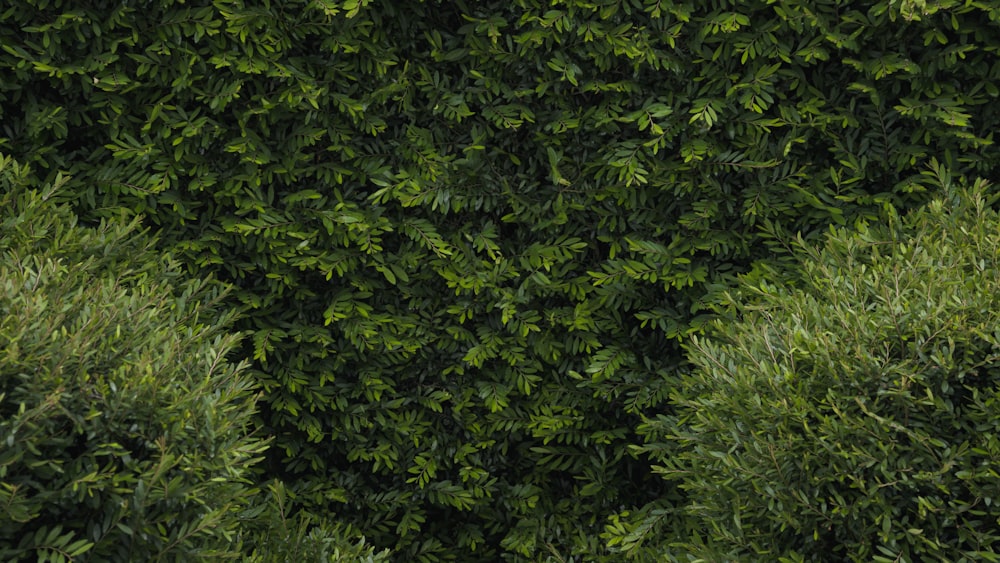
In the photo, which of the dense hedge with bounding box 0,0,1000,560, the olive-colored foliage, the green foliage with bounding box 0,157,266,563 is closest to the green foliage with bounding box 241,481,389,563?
the green foliage with bounding box 0,157,266,563

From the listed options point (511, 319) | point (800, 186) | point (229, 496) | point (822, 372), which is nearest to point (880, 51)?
point (800, 186)

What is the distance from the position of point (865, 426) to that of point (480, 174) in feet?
7.03

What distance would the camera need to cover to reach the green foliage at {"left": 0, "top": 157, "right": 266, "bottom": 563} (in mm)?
2490

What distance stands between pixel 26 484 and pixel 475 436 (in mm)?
2360

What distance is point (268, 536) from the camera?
348cm

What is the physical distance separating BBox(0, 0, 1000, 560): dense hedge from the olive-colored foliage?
3.11ft

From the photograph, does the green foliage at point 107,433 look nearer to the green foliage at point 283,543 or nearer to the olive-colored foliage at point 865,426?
the green foliage at point 283,543

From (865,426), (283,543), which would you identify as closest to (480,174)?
(283,543)

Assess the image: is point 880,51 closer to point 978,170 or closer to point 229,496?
point 978,170

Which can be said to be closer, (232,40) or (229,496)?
(229,496)

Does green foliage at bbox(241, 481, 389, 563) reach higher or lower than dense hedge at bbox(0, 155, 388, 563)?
lower

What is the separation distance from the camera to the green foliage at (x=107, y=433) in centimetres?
249

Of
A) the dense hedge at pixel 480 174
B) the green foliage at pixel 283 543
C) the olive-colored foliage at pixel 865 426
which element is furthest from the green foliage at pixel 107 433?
the olive-colored foliage at pixel 865 426

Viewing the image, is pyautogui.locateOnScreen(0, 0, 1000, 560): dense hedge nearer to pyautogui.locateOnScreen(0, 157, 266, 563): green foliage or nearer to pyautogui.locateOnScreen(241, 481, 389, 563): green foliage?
pyautogui.locateOnScreen(241, 481, 389, 563): green foliage
